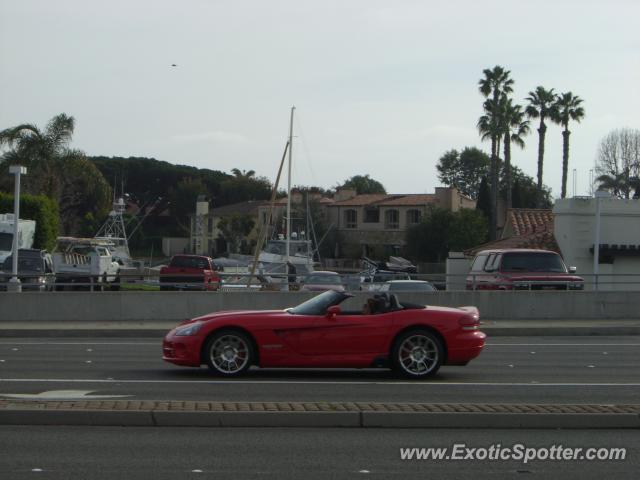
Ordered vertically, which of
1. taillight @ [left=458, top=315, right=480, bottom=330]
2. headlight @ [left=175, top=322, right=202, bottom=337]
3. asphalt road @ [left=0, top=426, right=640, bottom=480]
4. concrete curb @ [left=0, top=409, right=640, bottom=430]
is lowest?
asphalt road @ [left=0, top=426, right=640, bottom=480]

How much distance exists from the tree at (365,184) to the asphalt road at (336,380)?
102m

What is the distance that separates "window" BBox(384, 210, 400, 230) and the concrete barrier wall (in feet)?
185

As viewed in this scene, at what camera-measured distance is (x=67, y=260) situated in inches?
1805

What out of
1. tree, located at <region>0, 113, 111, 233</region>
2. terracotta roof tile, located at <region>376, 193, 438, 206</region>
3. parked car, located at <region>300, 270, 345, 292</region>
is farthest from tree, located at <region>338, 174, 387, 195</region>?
parked car, located at <region>300, 270, 345, 292</region>

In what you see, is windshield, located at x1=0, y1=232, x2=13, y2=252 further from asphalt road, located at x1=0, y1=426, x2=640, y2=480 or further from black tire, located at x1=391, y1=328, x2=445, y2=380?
asphalt road, located at x1=0, y1=426, x2=640, y2=480

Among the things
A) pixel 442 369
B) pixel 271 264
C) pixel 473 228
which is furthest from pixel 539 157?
pixel 442 369

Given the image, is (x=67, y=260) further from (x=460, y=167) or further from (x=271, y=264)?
(x=460, y=167)

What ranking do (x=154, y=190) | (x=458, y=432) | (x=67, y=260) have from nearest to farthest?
(x=458, y=432), (x=67, y=260), (x=154, y=190)

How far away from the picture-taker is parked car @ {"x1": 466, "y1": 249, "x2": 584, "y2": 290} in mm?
26484

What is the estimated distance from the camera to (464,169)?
131 meters

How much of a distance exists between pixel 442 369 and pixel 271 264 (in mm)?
34700

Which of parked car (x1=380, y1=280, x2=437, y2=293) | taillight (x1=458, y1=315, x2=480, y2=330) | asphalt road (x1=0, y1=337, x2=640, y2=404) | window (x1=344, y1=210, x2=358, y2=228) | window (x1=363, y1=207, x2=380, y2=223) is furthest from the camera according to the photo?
window (x1=344, y1=210, x2=358, y2=228)

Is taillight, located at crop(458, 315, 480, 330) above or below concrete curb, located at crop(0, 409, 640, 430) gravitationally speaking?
above

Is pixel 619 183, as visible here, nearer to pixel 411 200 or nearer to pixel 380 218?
pixel 411 200
